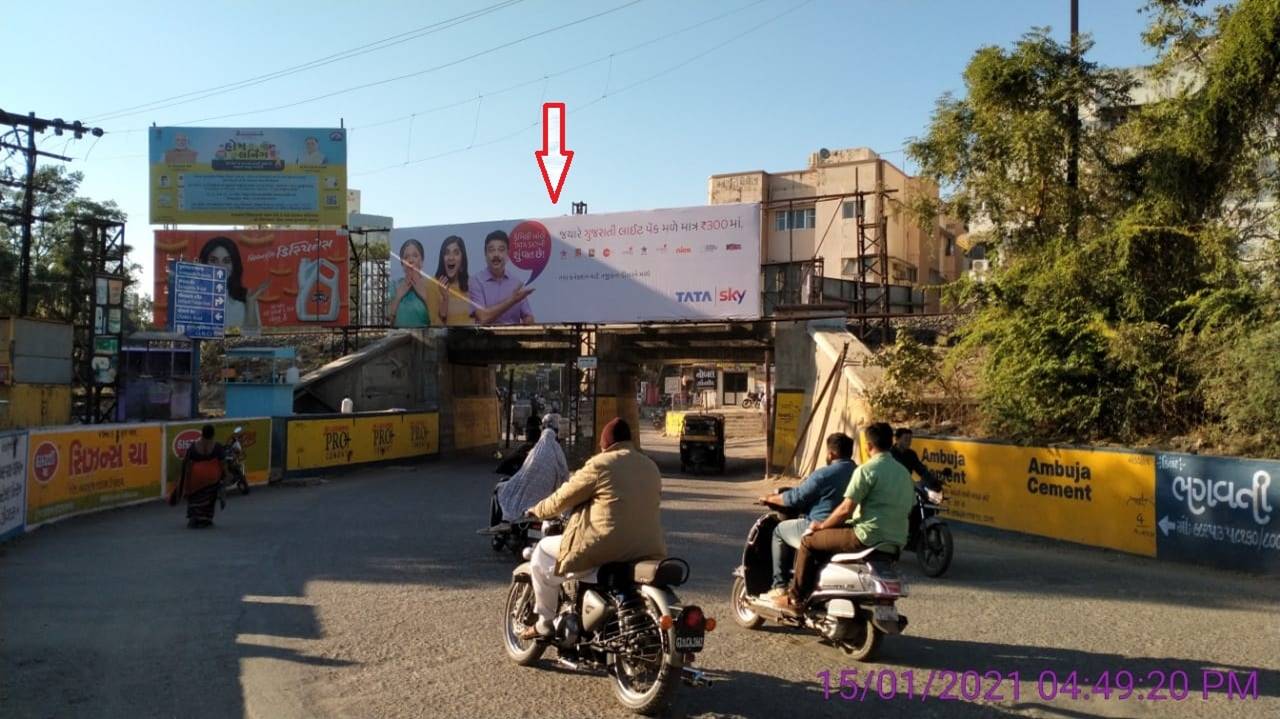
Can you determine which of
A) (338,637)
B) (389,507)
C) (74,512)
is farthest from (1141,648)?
(74,512)

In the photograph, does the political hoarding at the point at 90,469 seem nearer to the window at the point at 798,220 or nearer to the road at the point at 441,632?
the road at the point at 441,632

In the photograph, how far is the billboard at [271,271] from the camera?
108ft

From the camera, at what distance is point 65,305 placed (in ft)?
129

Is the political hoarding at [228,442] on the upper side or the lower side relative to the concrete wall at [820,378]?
lower

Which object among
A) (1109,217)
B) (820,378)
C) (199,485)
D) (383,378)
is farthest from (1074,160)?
(383,378)

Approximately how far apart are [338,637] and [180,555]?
16.2 ft

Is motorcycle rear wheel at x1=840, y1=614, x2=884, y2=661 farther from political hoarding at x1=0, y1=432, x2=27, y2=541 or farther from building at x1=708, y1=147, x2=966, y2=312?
building at x1=708, y1=147, x2=966, y2=312

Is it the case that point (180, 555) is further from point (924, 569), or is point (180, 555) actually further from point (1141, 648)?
point (1141, 648)

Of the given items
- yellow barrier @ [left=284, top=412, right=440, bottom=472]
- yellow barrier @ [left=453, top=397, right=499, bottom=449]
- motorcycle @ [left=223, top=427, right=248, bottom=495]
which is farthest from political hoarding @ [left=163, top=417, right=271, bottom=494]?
yellow barrier @ [left=453, top=397, right=499, bottom=449]

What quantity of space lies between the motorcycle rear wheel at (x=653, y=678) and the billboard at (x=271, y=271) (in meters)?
29.2

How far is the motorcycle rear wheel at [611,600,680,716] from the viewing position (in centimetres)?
505

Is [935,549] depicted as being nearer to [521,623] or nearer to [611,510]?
[521,623]

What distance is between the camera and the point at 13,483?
12133 millimetres

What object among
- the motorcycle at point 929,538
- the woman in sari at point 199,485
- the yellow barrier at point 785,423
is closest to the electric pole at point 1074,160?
the motorcycle at point 929,538
